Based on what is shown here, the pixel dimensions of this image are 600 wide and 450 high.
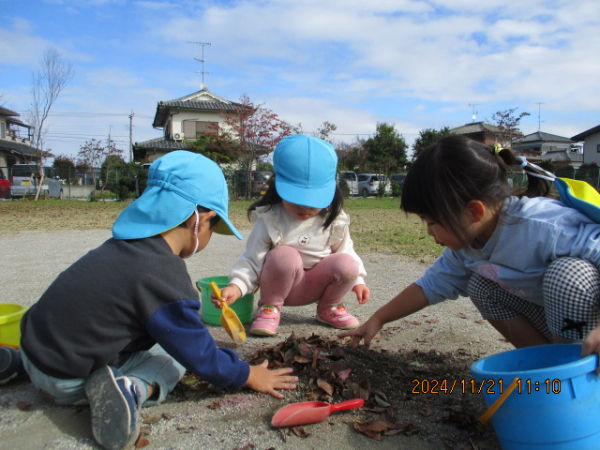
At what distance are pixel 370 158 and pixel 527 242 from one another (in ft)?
106

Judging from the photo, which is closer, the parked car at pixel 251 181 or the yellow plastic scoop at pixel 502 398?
the yellow plastic scoop at pixel 502 398

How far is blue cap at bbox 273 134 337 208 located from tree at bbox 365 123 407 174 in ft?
95.4

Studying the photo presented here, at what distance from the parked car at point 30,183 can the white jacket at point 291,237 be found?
2020 centimetres

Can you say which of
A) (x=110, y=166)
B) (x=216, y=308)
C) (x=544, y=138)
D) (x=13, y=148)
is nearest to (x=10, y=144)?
(x=13, y=148)

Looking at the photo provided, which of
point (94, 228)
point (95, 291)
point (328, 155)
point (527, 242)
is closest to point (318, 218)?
point (328, 155)

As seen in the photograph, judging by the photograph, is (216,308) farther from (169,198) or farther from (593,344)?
(593,344)

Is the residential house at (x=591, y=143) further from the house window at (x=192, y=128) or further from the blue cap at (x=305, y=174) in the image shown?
the blue cap at (x=305, y=174)

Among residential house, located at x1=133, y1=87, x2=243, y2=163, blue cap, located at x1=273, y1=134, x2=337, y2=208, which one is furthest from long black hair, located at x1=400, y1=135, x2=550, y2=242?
residential house, located at x1=133, y1=87, x2=243, y2=163

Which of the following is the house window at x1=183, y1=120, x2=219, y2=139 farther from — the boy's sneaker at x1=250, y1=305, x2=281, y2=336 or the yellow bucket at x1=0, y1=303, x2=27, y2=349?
the yellow bucket at x1=0, y1=303, x2=27, y2=349

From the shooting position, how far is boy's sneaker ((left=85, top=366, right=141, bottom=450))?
148 cm

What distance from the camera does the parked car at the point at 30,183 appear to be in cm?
2070

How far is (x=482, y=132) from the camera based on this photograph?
2.40 m

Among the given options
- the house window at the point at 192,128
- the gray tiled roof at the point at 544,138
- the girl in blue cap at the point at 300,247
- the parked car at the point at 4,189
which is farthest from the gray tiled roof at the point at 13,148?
the gray tiled roof at the point at 544,138

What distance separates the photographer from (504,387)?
1.30 m
